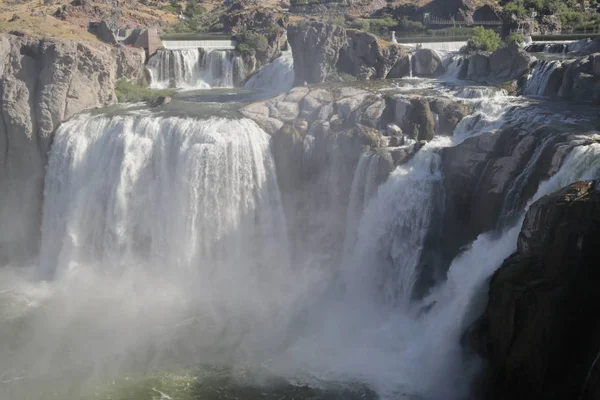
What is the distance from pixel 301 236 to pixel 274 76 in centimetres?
1457

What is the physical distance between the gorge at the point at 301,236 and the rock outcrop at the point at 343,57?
226 centimetres

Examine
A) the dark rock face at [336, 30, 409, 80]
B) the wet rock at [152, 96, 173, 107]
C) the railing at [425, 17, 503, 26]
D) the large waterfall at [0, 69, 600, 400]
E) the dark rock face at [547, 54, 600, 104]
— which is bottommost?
the large waterfall at [0, 69, 600, 400]

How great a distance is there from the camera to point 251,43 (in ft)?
127

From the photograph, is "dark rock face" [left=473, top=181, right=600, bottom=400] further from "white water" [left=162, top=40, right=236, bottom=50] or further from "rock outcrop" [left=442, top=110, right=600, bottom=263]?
"white water" [left=162, top=40, right=236, bottom=50]

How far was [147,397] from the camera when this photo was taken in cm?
1691

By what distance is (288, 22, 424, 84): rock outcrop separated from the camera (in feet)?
101

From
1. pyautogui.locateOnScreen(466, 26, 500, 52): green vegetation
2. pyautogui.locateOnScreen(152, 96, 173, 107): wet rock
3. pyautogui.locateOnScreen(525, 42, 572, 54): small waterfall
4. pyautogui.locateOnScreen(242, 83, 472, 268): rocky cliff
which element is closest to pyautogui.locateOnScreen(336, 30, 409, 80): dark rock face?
pyautogui.locateOnScreen(466, 26, 500, 52): green vegetation

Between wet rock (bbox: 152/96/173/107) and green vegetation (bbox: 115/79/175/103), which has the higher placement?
green vegetation (bbox: 115/79/175/103)

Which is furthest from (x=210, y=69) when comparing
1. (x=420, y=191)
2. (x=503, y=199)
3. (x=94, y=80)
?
(x=503, y=199)

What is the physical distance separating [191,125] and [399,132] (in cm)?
775

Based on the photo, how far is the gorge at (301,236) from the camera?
15.1 m

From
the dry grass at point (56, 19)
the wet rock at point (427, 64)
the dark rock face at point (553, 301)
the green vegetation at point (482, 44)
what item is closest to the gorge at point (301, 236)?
the dark rock face at point (553, 301)

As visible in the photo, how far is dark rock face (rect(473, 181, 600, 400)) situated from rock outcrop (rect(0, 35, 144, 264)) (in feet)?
62.9

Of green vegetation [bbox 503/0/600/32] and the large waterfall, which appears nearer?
the large waterfall
